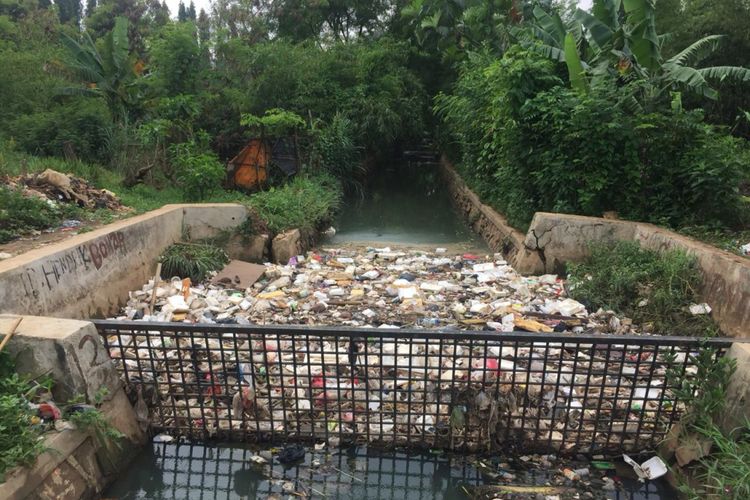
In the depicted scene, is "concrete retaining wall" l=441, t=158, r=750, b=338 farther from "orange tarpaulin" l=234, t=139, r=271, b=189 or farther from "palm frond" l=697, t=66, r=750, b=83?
"orange tarpaulin" l=234, t=139, r=271, b=189

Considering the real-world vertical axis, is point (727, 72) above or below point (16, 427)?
above

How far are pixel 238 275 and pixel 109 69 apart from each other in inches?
291

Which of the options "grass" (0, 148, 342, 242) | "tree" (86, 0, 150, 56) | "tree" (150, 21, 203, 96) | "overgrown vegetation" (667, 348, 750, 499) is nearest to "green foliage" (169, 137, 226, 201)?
"grass" (0, 148, 342, 242)

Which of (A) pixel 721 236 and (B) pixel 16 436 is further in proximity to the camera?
(A) pixel 721 236

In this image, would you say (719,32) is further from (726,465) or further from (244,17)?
(244,17)

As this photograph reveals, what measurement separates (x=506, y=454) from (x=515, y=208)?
4661 millimetres

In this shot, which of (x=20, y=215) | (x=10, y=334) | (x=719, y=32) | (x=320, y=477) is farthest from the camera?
(x=719, y=32)

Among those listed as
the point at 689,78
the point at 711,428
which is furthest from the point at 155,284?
the point at 689,78

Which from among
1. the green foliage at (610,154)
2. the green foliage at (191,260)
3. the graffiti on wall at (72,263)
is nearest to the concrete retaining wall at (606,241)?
the green foliage at (610,154)

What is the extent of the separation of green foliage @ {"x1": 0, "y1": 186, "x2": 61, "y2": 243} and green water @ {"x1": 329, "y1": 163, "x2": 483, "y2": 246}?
14.5 feet

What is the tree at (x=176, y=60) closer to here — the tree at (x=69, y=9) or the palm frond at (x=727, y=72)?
the palm frond at (x=727, y=72)

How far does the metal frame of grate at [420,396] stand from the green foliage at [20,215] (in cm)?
275

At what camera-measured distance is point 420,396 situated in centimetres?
295

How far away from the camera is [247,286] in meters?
5.14
